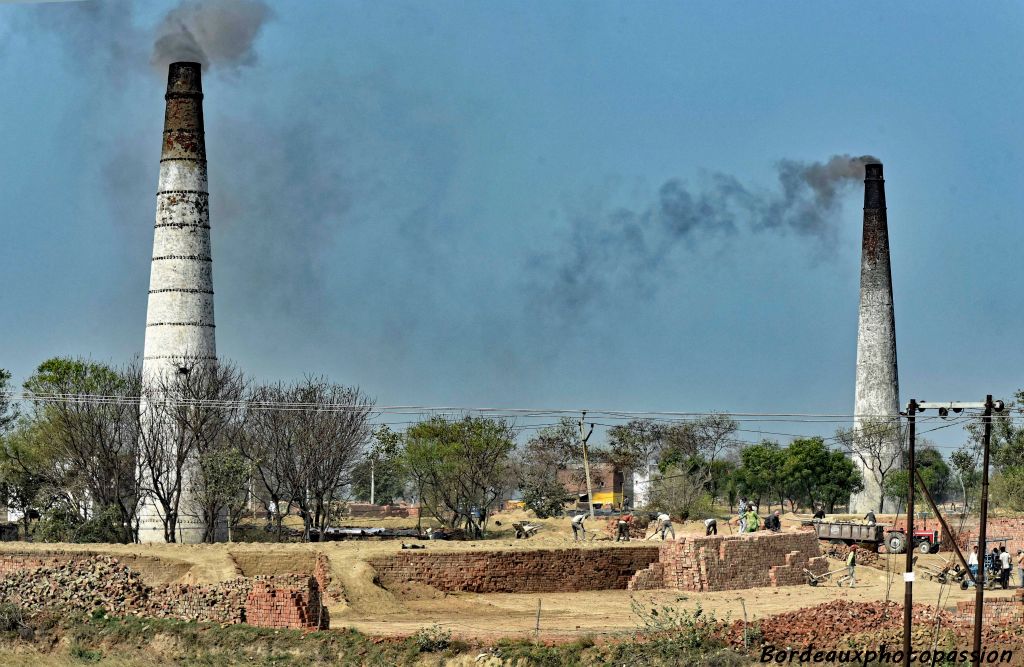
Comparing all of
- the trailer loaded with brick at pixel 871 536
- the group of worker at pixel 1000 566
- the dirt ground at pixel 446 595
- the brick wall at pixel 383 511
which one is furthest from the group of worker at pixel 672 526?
the brick wall at pixel 383 511

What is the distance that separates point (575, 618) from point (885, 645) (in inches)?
298

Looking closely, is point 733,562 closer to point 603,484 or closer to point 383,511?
point 383,511

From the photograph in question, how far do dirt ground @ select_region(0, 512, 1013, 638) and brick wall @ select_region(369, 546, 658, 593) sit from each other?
1.10 feet

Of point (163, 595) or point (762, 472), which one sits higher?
point (762, 472)

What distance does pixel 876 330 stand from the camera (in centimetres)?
6291

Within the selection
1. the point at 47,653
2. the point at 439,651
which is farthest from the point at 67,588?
the point at 439,651

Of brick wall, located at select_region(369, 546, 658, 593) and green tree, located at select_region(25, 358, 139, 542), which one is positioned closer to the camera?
brick wall, located at select_region(369, 546, 658, 593)

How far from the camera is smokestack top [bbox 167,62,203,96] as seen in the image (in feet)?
152

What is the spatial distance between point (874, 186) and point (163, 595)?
39.7m

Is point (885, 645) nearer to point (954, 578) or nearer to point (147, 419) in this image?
point (954, 578)

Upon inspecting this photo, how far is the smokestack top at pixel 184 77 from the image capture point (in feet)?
152

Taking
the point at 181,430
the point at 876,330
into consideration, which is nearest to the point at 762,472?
the point at 876,330

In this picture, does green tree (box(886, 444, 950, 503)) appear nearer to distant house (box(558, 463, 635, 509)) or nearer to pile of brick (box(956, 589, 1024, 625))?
distant house (box(558, 463, 635, 509))

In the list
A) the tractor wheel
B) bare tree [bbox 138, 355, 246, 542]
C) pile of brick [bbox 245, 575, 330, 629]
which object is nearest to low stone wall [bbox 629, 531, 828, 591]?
the tractor wheel
